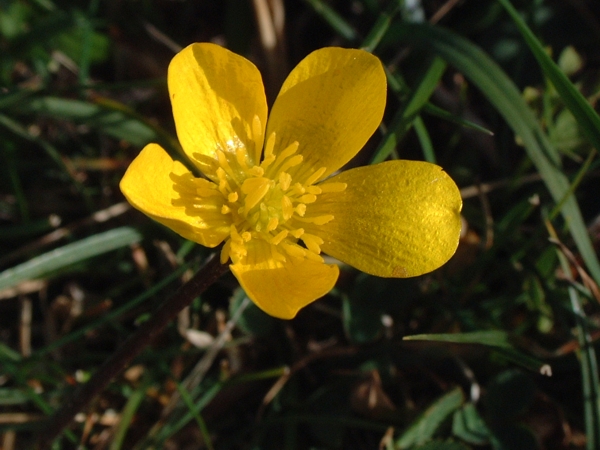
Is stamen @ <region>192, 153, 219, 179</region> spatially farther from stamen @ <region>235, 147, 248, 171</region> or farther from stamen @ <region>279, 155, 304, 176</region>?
stamen @ <region>279, 155, 304, 176</region>

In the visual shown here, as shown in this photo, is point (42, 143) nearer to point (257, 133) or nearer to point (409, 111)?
point (257, 133)

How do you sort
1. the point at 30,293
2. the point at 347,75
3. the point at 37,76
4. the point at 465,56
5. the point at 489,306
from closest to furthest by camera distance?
the point at 347,75 < the point at 465,56 < the point at 489,306 < the point at 30,293 < the point at 37,76

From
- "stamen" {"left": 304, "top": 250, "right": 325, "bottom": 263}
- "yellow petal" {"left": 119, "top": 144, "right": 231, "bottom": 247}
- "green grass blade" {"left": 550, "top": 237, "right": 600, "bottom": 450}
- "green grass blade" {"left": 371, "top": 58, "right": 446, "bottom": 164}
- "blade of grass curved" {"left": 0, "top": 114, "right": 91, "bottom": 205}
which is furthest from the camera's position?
"blade of grass curved" {"left": 0, "top": 114, "right": 91, "bottom": 205}

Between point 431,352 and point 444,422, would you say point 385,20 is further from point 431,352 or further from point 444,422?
point 444,422

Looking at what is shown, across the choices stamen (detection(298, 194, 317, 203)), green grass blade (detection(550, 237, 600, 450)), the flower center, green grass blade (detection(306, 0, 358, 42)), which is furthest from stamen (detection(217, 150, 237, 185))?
green grass blade (detection(550, 237, 600, 450))

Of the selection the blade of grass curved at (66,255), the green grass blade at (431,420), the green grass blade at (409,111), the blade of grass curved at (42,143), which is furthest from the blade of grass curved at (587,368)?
the blade of grass curved at (42,143)

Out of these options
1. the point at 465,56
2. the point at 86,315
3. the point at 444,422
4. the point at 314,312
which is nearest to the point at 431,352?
the point at 444,422

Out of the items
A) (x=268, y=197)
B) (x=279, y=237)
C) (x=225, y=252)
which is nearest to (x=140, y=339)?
(x=225, y=252)
